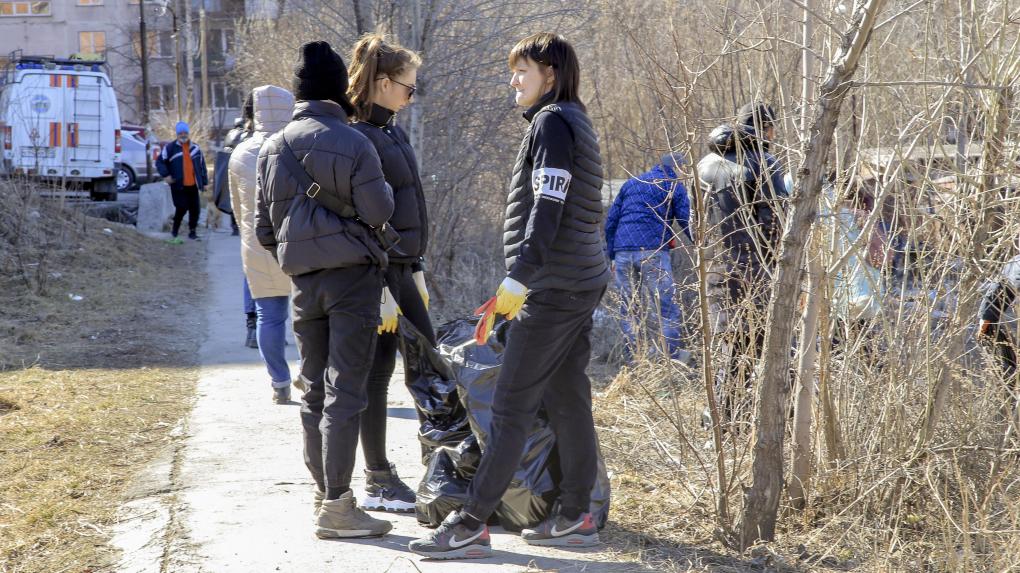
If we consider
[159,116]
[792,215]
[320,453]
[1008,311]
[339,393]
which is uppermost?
[159,116]

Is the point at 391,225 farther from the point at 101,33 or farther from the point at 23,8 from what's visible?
the point at 23,8

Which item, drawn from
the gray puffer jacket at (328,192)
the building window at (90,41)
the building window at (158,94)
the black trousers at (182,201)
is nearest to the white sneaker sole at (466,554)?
the gray puffer jacket at (328,192)

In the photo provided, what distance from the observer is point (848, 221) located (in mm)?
3906

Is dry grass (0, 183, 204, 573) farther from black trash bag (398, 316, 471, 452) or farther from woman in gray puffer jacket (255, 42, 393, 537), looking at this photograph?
black trash bag (398, 316, 471, 452)

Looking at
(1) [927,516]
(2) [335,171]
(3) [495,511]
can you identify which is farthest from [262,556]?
(1) [927,516]

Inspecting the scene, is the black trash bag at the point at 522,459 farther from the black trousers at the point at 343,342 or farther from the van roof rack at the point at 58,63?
the van roof rack at the point at 58,63

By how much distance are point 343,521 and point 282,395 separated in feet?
7.74

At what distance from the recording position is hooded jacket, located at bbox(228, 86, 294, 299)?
5559 mm

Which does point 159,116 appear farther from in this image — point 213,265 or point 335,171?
point 335,171

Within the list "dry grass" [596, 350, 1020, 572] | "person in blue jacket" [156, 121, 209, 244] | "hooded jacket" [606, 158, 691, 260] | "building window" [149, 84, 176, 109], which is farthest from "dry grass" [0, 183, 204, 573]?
"building window" [149, 84, 176, 109]

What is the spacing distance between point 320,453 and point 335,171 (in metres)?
1.11

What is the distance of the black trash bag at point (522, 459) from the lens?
12.4ft

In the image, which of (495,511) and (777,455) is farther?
(495,511)

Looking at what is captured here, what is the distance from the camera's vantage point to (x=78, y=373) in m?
6.67
